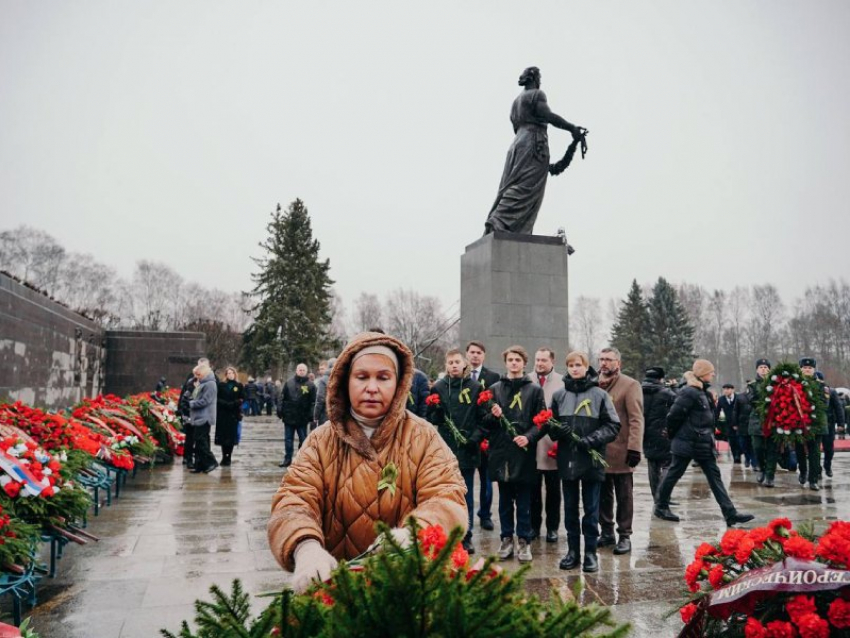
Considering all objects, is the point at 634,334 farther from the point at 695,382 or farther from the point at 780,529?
the point at 780,529

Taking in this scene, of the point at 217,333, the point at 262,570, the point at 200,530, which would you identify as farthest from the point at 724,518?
the point at 217,333

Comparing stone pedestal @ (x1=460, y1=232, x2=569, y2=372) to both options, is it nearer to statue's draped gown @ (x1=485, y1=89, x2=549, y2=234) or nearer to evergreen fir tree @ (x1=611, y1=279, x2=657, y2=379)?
statue's draped gown @ (x1=485, y1=89, x2=549, y2=234)

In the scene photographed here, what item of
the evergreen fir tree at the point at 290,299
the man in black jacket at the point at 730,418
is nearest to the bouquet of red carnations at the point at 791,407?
the man in black jacket at the point at 730,418

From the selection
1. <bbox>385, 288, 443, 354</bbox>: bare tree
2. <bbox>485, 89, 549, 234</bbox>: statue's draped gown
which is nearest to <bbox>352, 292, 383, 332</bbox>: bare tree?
<bbox>385, 288, 443, 354</bbox>: bare tree

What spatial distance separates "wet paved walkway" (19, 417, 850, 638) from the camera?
4426 millimetres

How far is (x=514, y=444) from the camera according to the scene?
604 cm

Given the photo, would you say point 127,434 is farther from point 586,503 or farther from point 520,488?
point 586,503

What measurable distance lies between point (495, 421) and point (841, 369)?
65.0 m

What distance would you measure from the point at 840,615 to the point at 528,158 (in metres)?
11.1

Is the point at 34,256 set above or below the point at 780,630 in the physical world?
above

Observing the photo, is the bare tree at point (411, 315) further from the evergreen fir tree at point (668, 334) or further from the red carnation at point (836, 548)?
the red carnation at point (836, 548)

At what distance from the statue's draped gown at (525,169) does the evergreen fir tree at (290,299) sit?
2972cm

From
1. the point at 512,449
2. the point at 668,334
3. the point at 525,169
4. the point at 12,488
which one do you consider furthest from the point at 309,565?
the point at 668,334

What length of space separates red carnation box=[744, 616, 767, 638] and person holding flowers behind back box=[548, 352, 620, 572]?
3.29 metres
